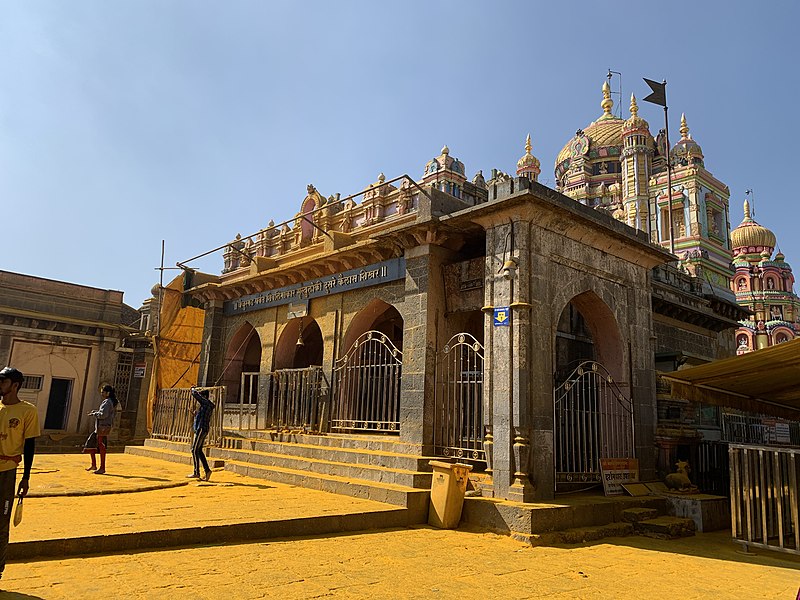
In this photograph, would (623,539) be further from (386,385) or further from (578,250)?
(386,385)

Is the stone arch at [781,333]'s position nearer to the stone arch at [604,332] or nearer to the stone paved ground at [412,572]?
the stone arch at [604,332]

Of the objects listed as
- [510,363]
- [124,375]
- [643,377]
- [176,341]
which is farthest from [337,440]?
[124,375]

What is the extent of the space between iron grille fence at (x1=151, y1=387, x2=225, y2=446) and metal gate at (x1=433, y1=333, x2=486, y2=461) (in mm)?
5565

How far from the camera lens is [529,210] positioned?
29.5 ft

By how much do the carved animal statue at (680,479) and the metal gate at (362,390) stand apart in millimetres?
4744

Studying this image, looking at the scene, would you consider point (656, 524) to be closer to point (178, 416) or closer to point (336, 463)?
point (336, 463)

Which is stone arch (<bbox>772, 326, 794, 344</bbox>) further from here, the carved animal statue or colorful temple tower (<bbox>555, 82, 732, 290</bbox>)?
the carved animal statue

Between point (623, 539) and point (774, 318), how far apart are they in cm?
4387

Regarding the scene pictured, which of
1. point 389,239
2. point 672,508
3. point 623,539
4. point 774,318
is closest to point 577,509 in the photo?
point 623,539

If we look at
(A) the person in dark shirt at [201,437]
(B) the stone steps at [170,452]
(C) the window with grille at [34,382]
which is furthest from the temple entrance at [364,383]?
(C) the window with grille at [34,382]

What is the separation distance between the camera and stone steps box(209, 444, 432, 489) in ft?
28.6

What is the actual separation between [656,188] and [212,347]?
113 feet

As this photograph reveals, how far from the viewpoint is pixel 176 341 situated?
17359 millimetres

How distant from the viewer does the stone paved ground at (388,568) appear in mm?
4656
